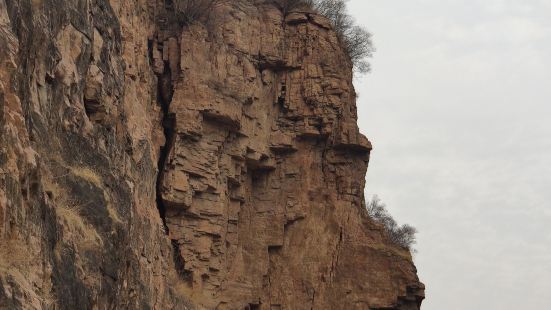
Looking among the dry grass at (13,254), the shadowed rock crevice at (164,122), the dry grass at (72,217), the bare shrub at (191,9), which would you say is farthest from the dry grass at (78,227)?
the bare shrub at (191,9)

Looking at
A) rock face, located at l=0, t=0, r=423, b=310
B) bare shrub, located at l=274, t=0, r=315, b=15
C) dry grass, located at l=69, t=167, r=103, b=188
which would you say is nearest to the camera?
dry grass, located at l=69, t=167, r=103, b=188

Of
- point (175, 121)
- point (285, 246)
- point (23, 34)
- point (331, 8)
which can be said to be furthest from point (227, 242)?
point (23, 34)

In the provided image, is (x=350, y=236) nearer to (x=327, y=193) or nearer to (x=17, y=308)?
(x=327, y=193)

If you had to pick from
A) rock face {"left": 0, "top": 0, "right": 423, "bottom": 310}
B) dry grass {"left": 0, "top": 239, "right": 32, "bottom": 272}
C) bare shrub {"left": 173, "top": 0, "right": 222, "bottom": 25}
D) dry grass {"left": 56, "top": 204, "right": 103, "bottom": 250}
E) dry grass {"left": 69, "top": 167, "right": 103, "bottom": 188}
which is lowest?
dry grass {"left": 0, "top": 239, "right": 32, "bottom": 272}

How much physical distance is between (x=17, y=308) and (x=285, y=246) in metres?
19.5

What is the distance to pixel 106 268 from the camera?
13930 mm

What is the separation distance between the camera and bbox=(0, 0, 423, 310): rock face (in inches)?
582

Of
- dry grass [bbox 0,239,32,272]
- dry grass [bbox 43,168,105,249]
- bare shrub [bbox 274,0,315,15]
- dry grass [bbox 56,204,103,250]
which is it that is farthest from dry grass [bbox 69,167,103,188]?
bare shrub [bbox 274,0,315,15]

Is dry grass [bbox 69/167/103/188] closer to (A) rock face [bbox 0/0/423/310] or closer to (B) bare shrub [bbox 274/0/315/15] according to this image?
(A) rock face [bbox 0/0/423/310]

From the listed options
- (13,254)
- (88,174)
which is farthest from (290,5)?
(13,254)

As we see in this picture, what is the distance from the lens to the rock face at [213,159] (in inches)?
582

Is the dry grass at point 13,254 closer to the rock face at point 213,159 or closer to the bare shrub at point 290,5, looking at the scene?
the rock face at point 213,159

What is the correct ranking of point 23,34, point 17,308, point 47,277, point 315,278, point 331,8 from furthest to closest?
point 331,8 < point 315,278 < point 23,34 < point 47,277 < point 17,308

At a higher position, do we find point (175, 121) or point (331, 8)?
Answer: point (331, 8)
